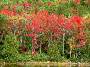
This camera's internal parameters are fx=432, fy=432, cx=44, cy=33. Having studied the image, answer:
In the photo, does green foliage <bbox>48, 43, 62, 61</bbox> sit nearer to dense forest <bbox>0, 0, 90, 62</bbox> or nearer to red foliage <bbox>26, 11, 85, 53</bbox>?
dense forest <bbox>0, 0, 90, 62</bbox>

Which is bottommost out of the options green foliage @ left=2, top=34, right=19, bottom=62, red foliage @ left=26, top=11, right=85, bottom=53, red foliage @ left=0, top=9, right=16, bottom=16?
green foliage @ left=2, top=34, right=19, bottom=62

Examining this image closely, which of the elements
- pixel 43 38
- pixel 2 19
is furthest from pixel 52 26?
pixel 2 19

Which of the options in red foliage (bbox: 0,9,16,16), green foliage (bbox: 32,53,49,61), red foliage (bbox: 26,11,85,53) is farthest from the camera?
red foliage (bbox: 0,9,16,16)

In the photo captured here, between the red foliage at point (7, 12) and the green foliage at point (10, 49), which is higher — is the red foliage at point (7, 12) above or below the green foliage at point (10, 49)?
above

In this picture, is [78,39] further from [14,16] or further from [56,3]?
Result: [56,3]

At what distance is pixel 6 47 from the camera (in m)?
77.9

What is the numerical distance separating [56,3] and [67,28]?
21.1 meters

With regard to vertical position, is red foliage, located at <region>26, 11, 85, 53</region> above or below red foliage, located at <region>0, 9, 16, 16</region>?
below

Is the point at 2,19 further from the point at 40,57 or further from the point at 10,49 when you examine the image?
the point at 40,57

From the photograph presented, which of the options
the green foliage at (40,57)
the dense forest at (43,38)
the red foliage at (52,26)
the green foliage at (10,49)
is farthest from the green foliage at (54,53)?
the green foliage at (10,49)

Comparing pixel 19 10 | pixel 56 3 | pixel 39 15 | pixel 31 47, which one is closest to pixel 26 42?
pixel 31 47

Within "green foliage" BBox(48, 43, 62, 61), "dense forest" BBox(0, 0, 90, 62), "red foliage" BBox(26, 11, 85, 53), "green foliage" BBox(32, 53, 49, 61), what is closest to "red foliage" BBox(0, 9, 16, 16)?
"dense forest" BBox(0, 0, 90, 62)

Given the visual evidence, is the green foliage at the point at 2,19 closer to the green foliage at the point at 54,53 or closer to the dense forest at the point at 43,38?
the dense forest at the point at 43,38

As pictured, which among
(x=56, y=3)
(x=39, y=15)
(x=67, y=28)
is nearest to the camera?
(x=67, y=28)
